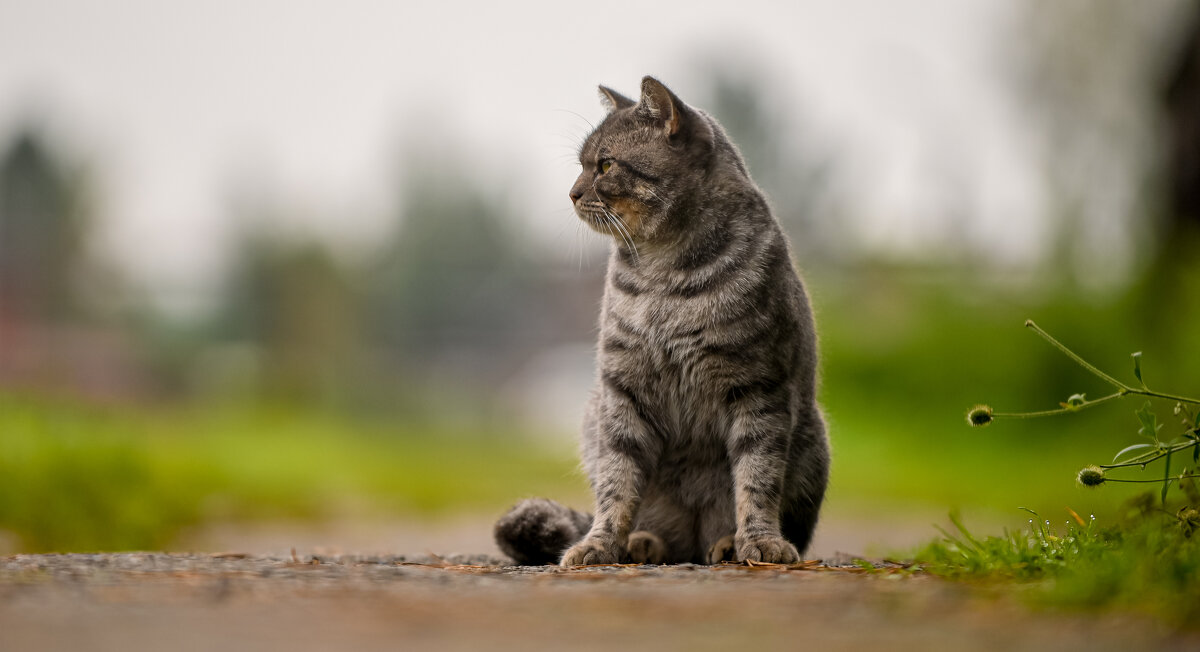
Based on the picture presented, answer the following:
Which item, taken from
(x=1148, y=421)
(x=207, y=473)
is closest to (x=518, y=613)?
(x=1148, y=421)

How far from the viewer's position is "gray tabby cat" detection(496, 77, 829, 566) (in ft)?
11.4

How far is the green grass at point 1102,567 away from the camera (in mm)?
2037

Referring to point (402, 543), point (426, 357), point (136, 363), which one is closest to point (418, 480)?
point (402, 543)

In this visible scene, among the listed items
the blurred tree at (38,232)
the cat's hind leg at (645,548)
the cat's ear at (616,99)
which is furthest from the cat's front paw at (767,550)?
the blurred tree at (38,232)

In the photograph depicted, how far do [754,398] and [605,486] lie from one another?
1.81ft

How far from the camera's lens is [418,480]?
9602mm

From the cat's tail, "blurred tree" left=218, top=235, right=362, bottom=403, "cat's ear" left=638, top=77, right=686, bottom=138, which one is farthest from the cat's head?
"blurred tree" left=218, top=235, right=362, bottom=403

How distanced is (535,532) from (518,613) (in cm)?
154

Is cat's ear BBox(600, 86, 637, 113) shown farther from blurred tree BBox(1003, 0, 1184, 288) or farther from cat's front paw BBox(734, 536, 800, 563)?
blurred tree BBox(1003, 0, 1184, 288)

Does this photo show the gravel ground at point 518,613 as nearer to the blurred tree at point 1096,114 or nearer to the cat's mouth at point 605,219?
the cat's mouth at point 605,219

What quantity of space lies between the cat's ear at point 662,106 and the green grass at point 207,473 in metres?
1.42

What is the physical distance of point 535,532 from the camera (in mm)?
3678

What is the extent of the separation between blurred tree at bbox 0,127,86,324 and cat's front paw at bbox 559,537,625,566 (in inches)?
497

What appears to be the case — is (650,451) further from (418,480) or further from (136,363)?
(136,363)
